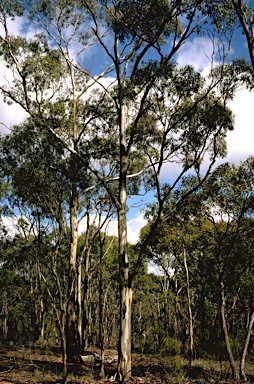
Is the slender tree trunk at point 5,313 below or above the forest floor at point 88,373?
above

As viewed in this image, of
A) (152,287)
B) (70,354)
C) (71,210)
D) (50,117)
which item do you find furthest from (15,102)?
(152,287)

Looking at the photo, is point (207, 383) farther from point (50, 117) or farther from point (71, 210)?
point (50, 117)

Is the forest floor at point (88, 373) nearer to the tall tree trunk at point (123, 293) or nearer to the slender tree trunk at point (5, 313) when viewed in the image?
the tall tree trunk at point (123, 293)

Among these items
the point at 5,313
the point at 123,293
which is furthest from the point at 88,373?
the point at 5,313

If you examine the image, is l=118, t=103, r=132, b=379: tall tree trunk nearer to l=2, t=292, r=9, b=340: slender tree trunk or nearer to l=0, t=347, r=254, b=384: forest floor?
l=0, t=347, r=254, b=384: forest floor

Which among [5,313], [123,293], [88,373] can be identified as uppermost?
[123,293]

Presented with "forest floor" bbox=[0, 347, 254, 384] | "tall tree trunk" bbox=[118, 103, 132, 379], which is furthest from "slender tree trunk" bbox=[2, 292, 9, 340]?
"tall tree trunk" bbox=[118, 103, 132, 379]

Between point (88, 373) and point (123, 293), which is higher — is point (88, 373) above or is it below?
below

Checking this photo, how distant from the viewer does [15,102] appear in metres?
13.6

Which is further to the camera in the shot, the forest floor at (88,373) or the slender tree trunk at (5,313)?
the slender tree trunk at (5,313)

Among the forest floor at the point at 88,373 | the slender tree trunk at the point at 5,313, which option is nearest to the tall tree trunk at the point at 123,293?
the forest floor at the point at 88,373

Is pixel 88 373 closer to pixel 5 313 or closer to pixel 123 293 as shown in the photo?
pixel 123 293

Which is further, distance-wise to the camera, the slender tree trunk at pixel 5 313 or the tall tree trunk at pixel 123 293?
the slender tree trunk at pixel 5 313

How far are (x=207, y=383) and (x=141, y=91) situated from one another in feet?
28.4
